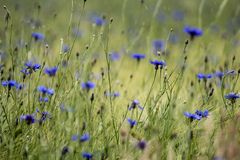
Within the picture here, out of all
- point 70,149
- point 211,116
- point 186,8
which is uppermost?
point 186,8

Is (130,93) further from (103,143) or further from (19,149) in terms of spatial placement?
(19,149)

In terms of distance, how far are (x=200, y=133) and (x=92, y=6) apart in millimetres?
8667

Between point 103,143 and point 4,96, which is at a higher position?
point 4,96

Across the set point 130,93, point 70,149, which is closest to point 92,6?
point 130,93

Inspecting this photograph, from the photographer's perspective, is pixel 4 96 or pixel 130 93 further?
→ pixel 130 93

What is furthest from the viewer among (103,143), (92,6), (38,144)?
(92,6)

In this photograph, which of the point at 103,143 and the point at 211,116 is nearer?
the point at 103,143

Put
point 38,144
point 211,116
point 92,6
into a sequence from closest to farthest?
point 38,144 → point 211,116 → point 92,6

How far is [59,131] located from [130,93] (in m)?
1.62

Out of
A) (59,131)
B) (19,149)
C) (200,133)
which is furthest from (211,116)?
(19,149)

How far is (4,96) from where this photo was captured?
2.42 metres

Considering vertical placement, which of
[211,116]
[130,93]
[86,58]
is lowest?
[211,116]

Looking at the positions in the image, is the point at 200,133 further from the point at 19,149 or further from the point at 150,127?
the point at 19,149

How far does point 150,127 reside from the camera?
227 cm
